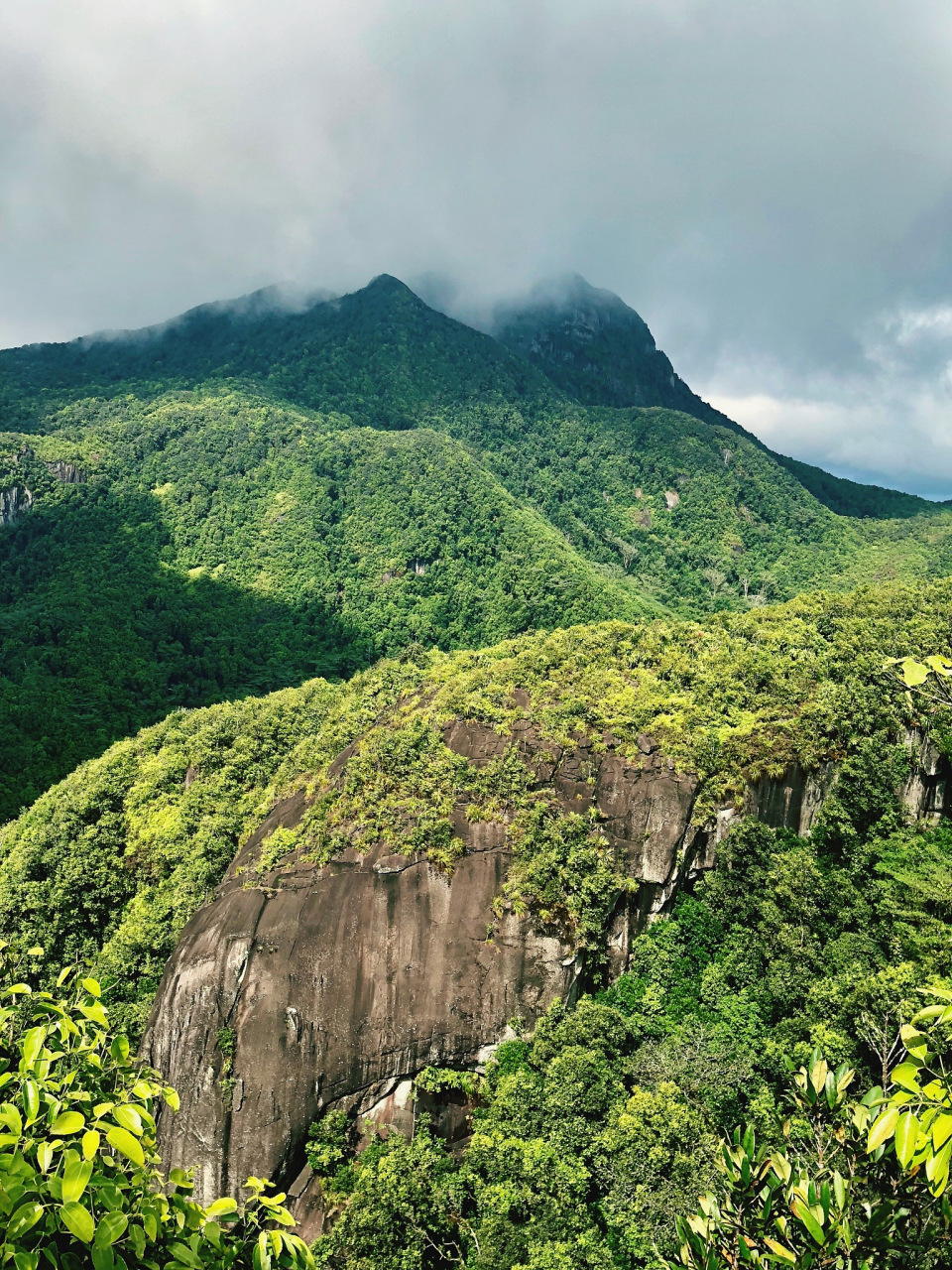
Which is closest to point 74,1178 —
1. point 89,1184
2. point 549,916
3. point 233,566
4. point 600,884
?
point 89,1184

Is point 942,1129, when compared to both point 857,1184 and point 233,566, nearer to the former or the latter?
point 857,1184

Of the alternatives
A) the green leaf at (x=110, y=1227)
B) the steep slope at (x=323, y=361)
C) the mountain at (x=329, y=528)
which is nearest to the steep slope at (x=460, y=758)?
the mountain at (x=329, y=528)

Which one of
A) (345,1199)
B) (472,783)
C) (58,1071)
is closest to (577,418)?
(472,783)

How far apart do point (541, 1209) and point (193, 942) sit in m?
13.8

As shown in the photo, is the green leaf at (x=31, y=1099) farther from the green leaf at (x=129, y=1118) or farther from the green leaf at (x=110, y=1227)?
the green leaf at (x=110, y=1227)

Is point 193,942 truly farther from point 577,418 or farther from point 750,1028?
point 577,418

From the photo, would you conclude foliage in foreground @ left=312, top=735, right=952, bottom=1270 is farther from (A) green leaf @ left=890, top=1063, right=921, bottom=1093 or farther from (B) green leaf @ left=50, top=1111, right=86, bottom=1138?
(B) green leaf @ left=50, top=1111, right=86, bottom=1138

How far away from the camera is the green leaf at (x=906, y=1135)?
2697mm

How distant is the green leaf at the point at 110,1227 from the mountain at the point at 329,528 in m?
55.1

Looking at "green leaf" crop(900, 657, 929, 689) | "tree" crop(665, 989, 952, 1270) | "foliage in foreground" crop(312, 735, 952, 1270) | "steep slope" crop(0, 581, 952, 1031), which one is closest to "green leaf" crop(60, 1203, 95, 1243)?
"tree" crop(665, 989, 952, 1270)

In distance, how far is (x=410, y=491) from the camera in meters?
114

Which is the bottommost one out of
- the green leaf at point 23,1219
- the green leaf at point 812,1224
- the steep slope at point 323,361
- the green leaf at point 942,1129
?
the green leaf at point 812,1224

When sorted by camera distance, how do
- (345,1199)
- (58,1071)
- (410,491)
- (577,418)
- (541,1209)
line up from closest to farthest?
1. (58,1071)
2. (541,1209)
3. (345,1199)
4. (410,491)
5. (577,418)

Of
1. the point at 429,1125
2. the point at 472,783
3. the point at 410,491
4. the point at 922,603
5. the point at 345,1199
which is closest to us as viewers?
the point at 345,1199
